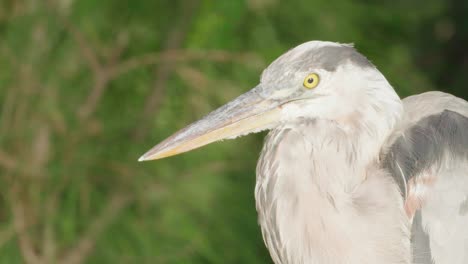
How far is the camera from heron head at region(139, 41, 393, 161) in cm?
174

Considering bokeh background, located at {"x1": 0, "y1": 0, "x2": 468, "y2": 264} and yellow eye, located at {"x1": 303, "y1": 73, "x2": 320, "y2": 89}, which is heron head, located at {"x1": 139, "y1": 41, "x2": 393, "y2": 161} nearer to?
yellow eye, located at {"x1": 303, "y1": 73, "x2": 320, "y2": 89}

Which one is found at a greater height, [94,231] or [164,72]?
[164,72]

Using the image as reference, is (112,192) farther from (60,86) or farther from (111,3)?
(111,3)

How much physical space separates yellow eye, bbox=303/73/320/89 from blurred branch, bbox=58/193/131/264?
60.4 inches

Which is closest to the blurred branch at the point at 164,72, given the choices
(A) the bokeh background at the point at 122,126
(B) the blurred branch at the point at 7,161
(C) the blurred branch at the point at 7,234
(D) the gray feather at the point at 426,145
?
(A) the bokeh background at the point at 122,126

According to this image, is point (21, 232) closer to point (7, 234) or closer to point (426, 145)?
point (7, 234)

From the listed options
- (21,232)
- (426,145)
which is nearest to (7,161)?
(21,232)

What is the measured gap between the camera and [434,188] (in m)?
1.76

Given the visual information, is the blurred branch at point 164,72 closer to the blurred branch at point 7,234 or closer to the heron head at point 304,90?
the blurred branch at point 7,234

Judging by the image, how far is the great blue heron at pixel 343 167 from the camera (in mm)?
1705

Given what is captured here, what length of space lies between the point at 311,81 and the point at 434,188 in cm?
32

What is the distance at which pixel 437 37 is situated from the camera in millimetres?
4738

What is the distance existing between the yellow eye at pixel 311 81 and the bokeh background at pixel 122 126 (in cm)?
135

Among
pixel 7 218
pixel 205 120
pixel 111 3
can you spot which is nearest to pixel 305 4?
pixel 111 3
